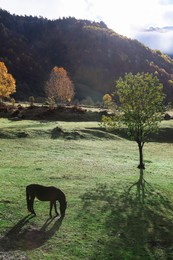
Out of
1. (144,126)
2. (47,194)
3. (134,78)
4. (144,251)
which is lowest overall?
(144,251)

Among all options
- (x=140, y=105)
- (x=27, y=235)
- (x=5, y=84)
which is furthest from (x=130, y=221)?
(x=5, y=84)

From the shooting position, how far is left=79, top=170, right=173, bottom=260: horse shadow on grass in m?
19.1

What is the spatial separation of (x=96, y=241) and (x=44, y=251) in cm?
324

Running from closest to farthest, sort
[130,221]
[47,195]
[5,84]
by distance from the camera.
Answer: [47,195] → [130,221] → [5,84]

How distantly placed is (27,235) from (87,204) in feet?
20.6

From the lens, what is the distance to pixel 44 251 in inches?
709

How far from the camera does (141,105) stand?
39.0m

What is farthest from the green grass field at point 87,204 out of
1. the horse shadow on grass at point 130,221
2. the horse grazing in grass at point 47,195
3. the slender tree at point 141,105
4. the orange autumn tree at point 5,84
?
the orange autumn tree at point 5,84

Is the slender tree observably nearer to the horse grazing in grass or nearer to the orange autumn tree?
the horse grazing in grass

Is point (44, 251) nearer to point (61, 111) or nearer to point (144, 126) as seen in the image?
point (144, 126)

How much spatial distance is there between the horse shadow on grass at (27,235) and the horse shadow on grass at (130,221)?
2.08 metres

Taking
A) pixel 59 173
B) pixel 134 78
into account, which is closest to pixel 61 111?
pixel 134 78

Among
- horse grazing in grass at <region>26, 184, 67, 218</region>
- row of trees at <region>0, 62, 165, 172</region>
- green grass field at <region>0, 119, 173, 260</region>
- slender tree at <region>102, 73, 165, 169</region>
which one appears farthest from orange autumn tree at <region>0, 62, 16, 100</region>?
horse grazing in grass at <region>26, 184, 67, 218</region>

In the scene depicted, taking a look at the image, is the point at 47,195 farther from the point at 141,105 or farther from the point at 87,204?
the point at 141,105
